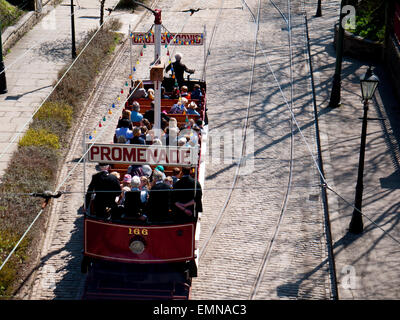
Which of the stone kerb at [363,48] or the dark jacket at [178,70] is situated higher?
the dark jacket at [178,70]

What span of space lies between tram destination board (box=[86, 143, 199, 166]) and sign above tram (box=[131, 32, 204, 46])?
8.24 metres

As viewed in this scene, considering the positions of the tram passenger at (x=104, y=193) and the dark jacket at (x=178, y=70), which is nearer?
the tram passenger at (x=104, y=193)

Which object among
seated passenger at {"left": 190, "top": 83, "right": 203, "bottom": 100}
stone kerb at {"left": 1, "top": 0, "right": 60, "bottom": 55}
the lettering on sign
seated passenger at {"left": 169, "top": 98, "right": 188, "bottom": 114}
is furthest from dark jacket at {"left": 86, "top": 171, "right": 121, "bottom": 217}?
stone kerb at {"left": 1, "top": 0, "right": 60, "bottom": 55}

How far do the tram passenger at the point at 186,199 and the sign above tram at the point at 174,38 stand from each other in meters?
8.02

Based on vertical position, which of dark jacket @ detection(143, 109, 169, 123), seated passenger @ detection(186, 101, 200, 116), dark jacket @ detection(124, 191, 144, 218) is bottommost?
seated passenger @ detection(186, 101, 200, 116)

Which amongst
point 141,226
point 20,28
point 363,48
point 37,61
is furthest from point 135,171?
point 363,48

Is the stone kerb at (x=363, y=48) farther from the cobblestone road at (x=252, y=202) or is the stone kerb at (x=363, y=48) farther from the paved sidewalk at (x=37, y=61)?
the paved sidewalk at (x=37, y=61)

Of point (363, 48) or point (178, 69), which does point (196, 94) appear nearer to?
point (178, 69)

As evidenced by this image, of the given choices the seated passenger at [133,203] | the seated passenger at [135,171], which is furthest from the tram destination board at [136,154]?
the seated passenger at [135,171]

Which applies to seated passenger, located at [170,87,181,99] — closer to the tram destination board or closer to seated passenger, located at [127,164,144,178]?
seated passenger, located at [127,164,144,178]

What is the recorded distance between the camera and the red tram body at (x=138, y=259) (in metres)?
12.5

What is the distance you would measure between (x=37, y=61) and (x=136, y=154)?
1317 cm

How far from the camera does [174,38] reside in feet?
65.8

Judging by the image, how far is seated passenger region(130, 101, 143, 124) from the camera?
1639 centimetres
